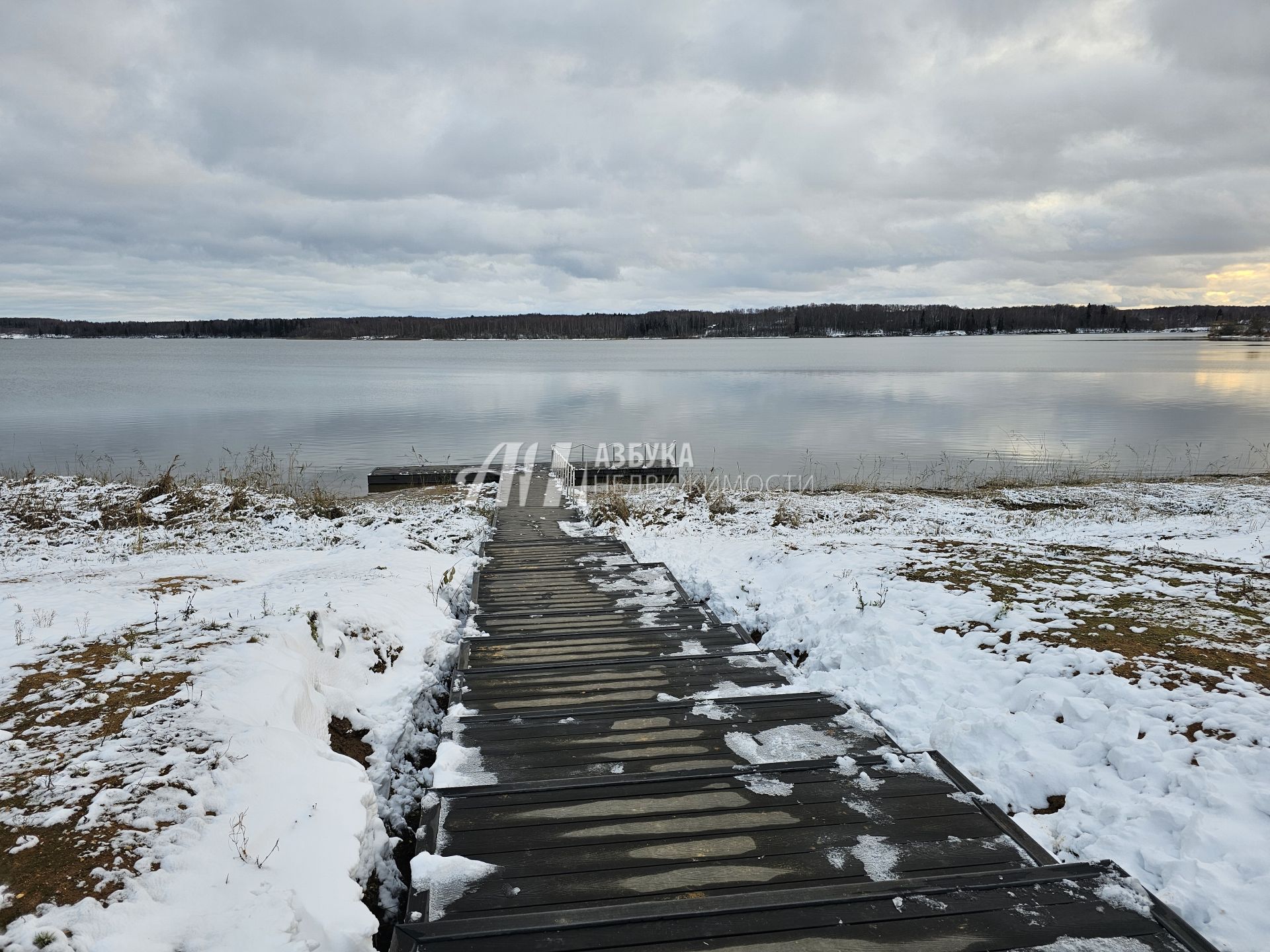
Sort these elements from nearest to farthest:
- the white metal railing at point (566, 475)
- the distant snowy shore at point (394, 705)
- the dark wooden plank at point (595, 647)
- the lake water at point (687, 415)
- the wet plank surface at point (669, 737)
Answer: the distant snowy shore at point (394, 705) < the wet plank surface at point (669, 737) < the dark wooden plank at point (595, 647) < the white metal railing at point (566, 475) < the lake water at point (687, 415)

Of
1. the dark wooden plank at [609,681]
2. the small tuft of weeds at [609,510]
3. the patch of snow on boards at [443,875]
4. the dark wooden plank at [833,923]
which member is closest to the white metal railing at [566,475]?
the small tuft of weeds at [609,510]

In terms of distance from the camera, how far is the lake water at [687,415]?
23531 mm

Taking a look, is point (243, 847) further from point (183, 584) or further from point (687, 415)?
point (687, 415)

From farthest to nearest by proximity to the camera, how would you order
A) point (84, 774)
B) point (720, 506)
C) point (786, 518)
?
point (720, 506), point (786, 518), point (84, 774)

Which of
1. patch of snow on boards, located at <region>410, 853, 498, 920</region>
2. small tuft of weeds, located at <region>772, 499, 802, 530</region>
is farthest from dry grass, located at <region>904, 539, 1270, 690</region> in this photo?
patch of snow on boards, located at <region>410, 853, 498, 920</region>

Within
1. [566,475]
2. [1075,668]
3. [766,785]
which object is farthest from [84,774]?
[566,475]

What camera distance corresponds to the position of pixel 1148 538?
11.0 meters

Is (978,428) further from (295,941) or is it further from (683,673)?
(295,941)

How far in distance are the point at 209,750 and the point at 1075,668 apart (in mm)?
5650

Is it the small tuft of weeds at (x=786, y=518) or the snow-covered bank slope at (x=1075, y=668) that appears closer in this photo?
the snow-covered bank slope at (x=1075, y=668)

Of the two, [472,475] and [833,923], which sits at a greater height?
[833,923]

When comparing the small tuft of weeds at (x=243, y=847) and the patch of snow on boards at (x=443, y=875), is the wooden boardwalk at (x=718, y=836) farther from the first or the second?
the small tuft of weeds at (x=243, y=847)

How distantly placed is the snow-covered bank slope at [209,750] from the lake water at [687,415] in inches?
556

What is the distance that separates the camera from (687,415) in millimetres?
33906
